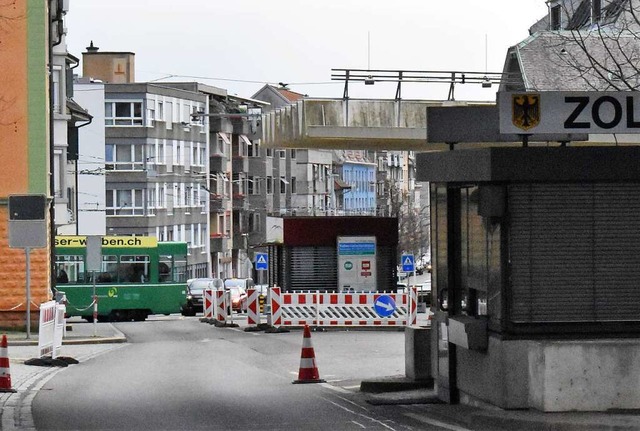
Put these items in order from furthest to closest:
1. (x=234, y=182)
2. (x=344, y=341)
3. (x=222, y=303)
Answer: (x=234, y=182) → (x=222, y=303) → (x=344, y=341)

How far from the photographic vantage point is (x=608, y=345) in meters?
15.6

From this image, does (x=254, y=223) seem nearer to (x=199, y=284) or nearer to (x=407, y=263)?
(x=199, y=284)

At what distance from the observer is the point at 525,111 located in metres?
15.9

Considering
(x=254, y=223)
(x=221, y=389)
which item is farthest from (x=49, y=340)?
(x=254, y=223)

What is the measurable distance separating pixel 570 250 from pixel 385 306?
89.4ft

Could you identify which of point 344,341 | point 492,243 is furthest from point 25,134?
point 492,243

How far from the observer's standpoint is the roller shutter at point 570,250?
1596cm

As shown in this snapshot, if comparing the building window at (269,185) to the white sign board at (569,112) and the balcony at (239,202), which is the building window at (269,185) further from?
the white sign board at (569,112)

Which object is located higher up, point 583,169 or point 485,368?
point 583,169

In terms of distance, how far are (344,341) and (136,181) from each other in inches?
2652

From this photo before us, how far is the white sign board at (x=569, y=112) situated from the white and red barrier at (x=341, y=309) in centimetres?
2641

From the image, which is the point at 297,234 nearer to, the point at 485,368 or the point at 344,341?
the point at 344,341

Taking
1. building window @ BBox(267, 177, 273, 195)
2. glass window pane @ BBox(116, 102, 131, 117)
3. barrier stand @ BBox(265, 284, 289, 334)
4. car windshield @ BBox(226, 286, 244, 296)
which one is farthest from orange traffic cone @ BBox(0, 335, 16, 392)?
building window @ BBox(267, 177, 273, 195)

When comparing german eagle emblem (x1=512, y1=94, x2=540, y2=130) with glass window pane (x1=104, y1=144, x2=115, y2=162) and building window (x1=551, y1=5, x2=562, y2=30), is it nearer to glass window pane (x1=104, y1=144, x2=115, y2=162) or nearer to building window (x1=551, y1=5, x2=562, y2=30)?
building window (x1=551, y1=5, x2=562, y2=30)
